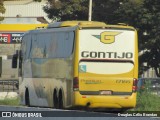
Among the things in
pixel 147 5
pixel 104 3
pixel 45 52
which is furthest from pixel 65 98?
pixel 104 3

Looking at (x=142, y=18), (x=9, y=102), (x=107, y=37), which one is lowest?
(x=9, y=102)

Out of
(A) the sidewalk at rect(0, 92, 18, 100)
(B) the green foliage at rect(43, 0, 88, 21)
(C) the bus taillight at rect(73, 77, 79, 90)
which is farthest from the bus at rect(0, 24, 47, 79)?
(C) the bus taillight at rect(73, 77, 79, 90)

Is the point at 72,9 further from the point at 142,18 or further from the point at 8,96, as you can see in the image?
the point at 8,96

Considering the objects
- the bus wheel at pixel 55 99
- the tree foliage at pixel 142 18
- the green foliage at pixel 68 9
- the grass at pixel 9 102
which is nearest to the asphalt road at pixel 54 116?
the bus wheel at pixel 55 99

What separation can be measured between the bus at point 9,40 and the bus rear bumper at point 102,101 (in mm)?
30099

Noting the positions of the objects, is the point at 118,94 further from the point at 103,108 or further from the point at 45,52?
the point at 45,52

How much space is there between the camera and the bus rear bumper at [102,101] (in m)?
24.6

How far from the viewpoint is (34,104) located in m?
30.2

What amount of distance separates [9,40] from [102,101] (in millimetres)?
32179

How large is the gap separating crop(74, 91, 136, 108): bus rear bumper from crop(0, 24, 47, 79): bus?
1185 inches

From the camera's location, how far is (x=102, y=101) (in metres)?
24.8

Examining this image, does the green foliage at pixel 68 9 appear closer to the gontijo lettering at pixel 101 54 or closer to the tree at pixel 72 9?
the tree at pixel 72 9

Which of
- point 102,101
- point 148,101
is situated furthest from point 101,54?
point 148,101

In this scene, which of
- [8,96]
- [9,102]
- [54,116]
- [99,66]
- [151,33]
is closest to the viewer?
[54,116]
